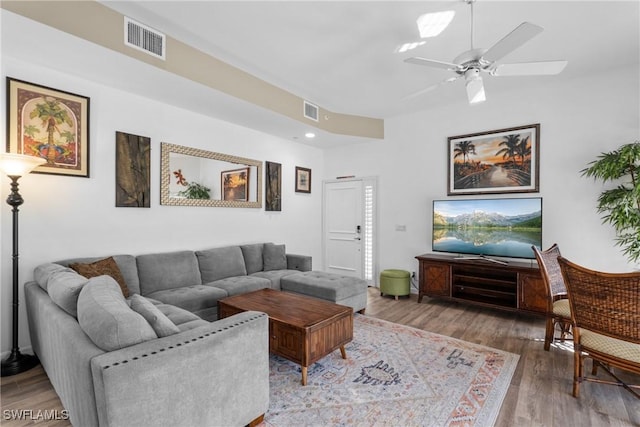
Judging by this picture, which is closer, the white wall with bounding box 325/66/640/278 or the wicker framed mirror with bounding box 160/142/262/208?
the white wall with bounding box 325/66/640/278

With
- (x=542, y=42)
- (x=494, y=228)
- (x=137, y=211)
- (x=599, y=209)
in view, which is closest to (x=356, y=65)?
(x=542, y=42)

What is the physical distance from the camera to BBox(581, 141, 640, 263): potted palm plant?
312 centimetres

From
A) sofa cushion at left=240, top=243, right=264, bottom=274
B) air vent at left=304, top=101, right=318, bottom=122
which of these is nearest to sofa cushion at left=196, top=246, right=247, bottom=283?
sofa cushion at left=240, top=243, right=264, bottom=274

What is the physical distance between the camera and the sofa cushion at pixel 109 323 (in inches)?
54.7

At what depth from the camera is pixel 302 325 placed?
7.79 ft

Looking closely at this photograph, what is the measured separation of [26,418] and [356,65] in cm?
409

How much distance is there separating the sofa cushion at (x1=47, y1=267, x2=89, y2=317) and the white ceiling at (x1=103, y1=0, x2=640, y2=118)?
218 cm

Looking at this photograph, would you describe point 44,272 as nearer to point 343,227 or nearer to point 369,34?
point 369,34

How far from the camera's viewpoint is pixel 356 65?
343 cm

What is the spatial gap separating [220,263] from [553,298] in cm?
372

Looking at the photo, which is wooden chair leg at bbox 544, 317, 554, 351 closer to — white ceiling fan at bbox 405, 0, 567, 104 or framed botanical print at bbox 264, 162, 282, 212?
white ceiling fan at bbox 405, 0, 567, 104

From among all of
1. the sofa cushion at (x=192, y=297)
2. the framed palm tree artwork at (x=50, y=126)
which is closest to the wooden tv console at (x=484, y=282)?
the sofa cushion at (x=192, y=297)

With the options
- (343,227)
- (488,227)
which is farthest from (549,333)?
(343,227)

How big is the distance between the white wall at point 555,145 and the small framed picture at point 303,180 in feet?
5.75
